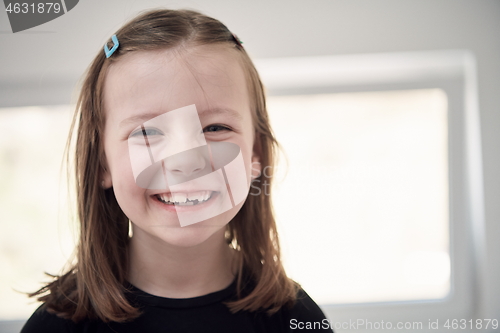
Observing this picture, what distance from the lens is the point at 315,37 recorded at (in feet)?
1.71

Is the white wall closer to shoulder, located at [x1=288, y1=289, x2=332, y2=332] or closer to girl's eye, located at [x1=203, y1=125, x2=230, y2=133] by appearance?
girl's eye, located at [x1=203, y1=125, x2=230, y2=133]

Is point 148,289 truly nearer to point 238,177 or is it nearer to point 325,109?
point 238,177

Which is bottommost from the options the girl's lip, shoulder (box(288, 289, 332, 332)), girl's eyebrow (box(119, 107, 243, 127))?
shoulder (box(288, 289, 332, 332))

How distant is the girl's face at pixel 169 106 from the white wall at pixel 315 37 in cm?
11

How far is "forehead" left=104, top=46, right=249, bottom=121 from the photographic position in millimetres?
394

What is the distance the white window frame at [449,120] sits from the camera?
527 millimetres

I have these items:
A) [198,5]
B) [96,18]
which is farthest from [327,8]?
[96,18]

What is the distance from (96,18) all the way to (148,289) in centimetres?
37

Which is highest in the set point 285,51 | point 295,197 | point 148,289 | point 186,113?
point 285,51

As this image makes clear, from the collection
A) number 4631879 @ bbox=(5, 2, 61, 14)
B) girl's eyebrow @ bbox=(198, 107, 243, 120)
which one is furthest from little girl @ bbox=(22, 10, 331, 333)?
number 4631879 @ bbox=(5, 2, 61, 14)

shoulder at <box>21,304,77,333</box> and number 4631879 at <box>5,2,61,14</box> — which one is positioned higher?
number 4631879 at <box>5,2,61,14</box>

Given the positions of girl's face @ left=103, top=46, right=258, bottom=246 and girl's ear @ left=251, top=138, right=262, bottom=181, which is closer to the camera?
girl's face @ left=103, top=46, right=258, bottom=246

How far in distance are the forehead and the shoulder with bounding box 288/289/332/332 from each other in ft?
0.95

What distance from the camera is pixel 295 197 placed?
0.56 metres
